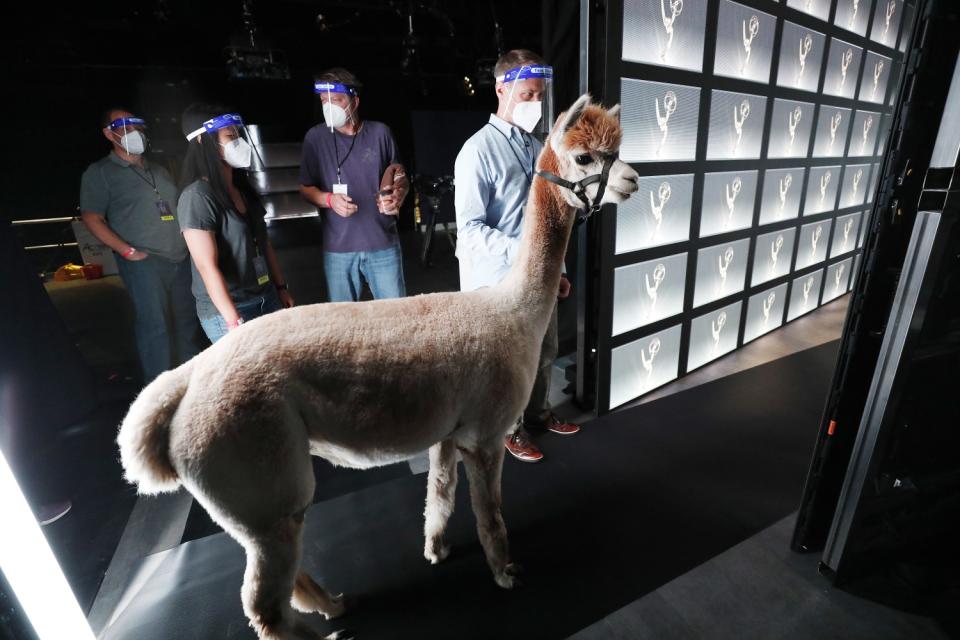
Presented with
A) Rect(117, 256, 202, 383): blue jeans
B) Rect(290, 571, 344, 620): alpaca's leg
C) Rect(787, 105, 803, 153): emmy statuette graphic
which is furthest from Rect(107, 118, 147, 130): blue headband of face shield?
Rect(787, 105, 803, 153): emmy statuette graphic

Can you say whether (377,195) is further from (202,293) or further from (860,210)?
(860,210)

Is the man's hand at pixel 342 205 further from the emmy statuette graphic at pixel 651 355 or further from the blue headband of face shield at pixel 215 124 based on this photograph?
the emmy statuette graphic at pixel 651 355

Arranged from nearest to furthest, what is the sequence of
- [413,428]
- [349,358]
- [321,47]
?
[349,358], [413,428], [321,47]

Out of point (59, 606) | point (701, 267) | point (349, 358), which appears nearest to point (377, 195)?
point (349, 358)

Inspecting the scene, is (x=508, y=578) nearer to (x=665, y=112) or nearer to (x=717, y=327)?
(x=665, y=112)

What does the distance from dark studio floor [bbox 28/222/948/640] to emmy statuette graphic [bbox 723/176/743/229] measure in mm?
1532

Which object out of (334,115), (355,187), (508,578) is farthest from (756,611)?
(334,115)

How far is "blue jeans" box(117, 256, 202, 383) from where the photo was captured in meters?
2.95

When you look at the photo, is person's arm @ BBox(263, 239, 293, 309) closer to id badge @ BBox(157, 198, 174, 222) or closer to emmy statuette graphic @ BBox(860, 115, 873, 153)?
id badge @ BBox(157, 198, 174, 222)

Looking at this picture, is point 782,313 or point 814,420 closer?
point 814,420

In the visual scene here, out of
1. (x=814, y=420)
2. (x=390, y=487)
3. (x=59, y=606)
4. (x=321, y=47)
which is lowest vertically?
(x=814, y=420)

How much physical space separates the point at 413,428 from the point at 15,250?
226 cm

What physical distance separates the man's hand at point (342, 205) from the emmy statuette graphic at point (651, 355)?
2390mm

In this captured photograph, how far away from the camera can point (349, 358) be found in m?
1.16
